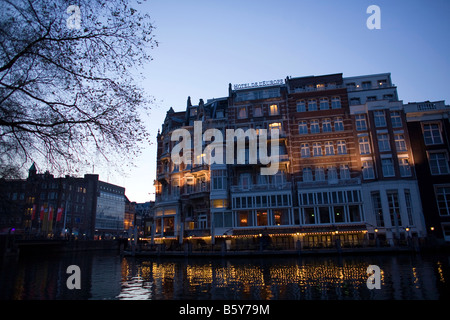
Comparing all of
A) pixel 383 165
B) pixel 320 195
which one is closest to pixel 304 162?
pixel 320 195

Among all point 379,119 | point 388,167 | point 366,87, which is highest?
point 366,87

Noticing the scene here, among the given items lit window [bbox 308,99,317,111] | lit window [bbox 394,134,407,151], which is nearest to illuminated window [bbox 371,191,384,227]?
lit window [bbox 394,134,407,151]

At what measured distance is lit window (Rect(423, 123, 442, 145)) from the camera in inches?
1702

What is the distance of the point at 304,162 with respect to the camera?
45031 mm

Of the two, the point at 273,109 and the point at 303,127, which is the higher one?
the point at 273,109

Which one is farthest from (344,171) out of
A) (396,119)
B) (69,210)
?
(69,210)

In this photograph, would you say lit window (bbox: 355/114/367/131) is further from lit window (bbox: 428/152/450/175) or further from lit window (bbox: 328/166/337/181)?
lit window (bbox: 428/152/450/175)

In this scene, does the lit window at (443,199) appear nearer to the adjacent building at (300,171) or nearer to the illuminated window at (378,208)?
the adjacent building at (300,171)

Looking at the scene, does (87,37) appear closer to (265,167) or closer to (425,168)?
(265,167)

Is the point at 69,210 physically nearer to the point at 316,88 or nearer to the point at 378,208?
the point at 316,88

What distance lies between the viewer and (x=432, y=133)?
4359cm

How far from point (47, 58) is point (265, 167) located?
1463 inches

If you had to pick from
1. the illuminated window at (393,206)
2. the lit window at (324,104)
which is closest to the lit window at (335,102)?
the lit window at (324,104)
